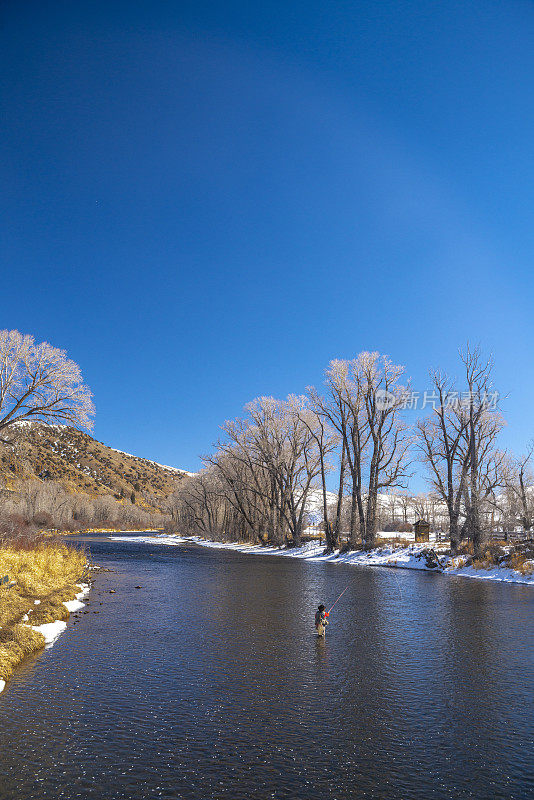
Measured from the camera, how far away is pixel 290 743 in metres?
7.01

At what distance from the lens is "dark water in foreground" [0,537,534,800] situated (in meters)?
5.99

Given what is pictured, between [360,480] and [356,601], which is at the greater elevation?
[360,480]

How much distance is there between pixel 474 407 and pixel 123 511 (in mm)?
130409

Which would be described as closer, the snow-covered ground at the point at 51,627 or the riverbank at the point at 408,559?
the snow-covered ground at the point at 51,627

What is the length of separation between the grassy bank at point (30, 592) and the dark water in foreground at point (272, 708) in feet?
2.13

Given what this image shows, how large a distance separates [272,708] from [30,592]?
1119cm

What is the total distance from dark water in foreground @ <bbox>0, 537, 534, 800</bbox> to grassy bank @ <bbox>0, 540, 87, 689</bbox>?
2.13ft

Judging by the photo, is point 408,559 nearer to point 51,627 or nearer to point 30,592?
point 30,592

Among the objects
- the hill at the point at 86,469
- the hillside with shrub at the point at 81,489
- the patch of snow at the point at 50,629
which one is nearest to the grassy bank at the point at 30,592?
the patch of snow at the point at 50,629

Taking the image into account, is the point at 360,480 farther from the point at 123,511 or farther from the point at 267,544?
the point at 123,511

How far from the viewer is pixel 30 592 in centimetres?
1612

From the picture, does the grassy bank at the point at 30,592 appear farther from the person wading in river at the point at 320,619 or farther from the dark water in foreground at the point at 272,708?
the person wading in river at the point at 320,619

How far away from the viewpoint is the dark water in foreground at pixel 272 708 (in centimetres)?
599

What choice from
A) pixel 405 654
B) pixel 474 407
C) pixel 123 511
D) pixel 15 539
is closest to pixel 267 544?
pixel 474 407
